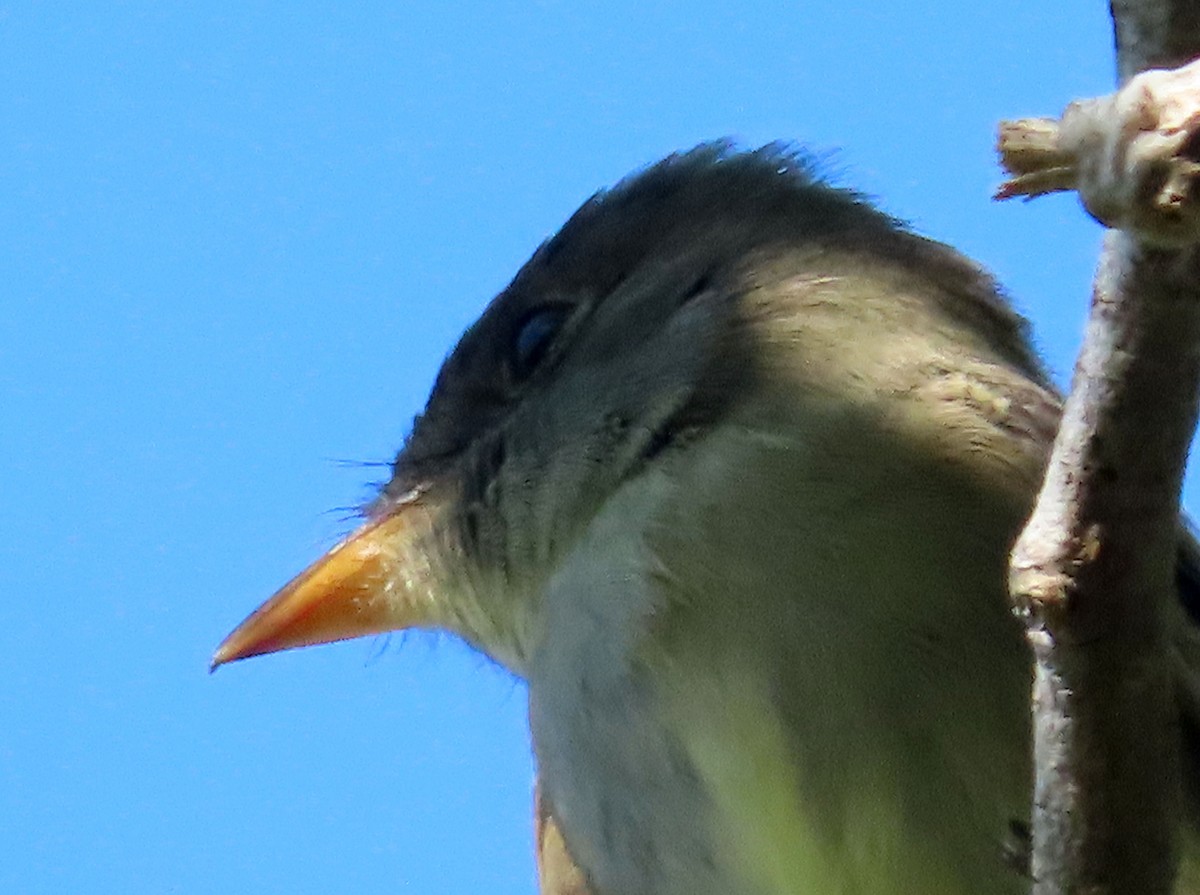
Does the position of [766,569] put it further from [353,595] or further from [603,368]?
[353,595]

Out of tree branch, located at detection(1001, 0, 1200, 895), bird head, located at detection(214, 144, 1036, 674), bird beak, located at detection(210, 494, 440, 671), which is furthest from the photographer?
bird beak, located at detection(210, 494, 440, 671)

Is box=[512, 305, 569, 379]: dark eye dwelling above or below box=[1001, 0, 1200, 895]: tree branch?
above

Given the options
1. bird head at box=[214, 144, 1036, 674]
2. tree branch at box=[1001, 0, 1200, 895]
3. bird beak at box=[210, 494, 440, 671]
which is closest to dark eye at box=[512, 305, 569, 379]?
bird head at box=[214, 144, 1036, 674]

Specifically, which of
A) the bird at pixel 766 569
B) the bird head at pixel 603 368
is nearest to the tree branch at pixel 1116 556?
the bird at pixel 766 569

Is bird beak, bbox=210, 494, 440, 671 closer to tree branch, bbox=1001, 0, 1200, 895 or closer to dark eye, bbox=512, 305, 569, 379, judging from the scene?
dark eye, bbox=512, 305, 569, 379

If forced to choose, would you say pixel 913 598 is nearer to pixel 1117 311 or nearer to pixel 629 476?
pixel 629 476

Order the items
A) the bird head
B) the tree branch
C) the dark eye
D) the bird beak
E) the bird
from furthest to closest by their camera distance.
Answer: the dark eye, the bird beak, the bird head, the bird, the tree branch

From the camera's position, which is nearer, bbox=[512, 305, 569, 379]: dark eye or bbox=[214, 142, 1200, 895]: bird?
bbox=[214, 142, 1200, 895]: bird

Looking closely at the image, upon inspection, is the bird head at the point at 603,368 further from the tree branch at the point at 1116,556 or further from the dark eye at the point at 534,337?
the tree branch at the point at 1116,556
